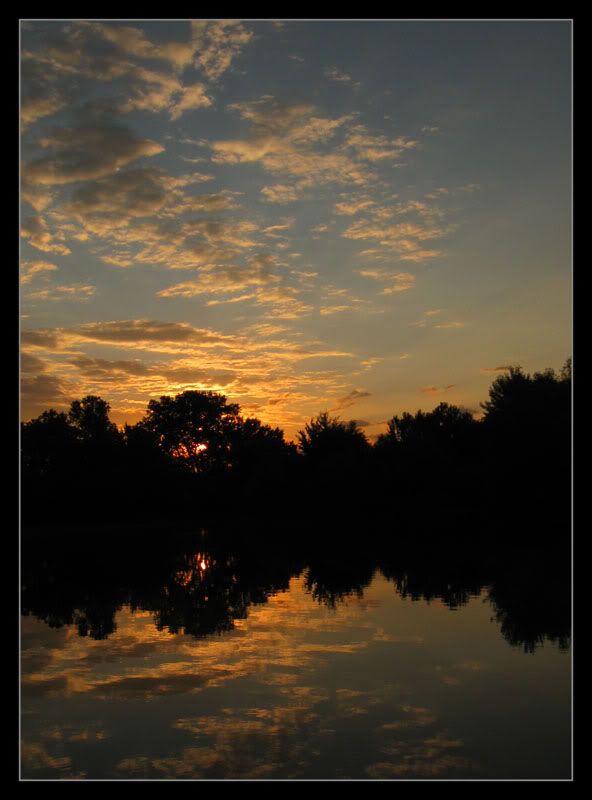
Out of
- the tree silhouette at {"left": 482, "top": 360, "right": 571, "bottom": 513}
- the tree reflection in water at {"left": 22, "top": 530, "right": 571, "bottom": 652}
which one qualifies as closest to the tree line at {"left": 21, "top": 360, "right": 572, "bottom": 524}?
the tree silhouette at {"left": 482, "top": 360, "right": 571, "bottom": 513}

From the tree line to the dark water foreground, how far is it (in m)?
30.0

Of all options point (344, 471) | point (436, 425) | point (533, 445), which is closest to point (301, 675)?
point (533, 445)

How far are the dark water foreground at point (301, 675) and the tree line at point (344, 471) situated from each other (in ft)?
98.5

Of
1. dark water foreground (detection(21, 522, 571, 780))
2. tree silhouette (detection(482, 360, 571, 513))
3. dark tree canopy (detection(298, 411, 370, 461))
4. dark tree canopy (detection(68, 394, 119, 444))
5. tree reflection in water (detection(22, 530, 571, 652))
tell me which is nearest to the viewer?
dark water foreground (detection(21, 522, 571, 780))

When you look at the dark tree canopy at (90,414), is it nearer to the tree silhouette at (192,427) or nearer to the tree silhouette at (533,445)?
the tree silhouette at (192,427)

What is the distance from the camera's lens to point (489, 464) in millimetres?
56719

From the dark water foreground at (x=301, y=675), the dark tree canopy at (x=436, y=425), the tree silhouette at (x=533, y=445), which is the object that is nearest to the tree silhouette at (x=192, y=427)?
the dark tree canopy at (x=436, y=425)

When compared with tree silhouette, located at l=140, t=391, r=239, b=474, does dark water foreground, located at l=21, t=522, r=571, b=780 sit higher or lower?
lower

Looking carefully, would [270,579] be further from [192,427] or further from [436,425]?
[192,427]

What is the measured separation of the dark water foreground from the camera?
8.45 metres

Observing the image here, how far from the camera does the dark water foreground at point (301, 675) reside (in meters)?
8.45

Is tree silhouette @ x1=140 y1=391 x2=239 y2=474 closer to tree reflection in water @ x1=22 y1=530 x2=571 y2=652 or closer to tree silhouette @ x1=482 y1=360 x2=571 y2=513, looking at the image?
tree silhouette @ x1=482 y1=360 x2=571 y2=513

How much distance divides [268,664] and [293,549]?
24.1 metres
